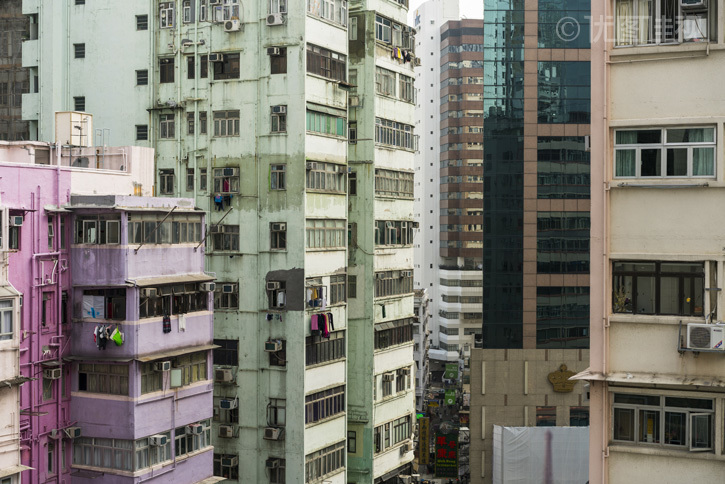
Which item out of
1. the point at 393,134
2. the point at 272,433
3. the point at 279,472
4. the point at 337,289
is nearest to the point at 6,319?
the point at 272,433

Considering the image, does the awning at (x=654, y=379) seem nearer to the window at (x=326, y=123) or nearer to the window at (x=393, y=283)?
the window at (x=326, y=123)

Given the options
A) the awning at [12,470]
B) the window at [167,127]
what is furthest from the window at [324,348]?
the awning at [12,470]

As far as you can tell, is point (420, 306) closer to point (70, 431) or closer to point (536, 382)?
point (536, 382)

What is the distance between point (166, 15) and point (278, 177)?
7.23 meters

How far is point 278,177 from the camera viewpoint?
3256cm

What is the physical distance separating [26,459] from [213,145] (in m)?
13.4

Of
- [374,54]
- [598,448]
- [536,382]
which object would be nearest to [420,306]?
[536,382]

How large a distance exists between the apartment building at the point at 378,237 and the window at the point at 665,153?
21.1 metres

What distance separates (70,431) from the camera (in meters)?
25.0

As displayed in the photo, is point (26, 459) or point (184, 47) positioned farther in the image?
point (184, 47)

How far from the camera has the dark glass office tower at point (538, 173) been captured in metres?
56.8

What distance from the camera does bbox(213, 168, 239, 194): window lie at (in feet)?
108

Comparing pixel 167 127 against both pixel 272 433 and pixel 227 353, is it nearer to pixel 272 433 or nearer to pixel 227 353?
pixel 227 353

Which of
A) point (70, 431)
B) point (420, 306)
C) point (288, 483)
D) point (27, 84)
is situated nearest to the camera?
point (70, 431)
